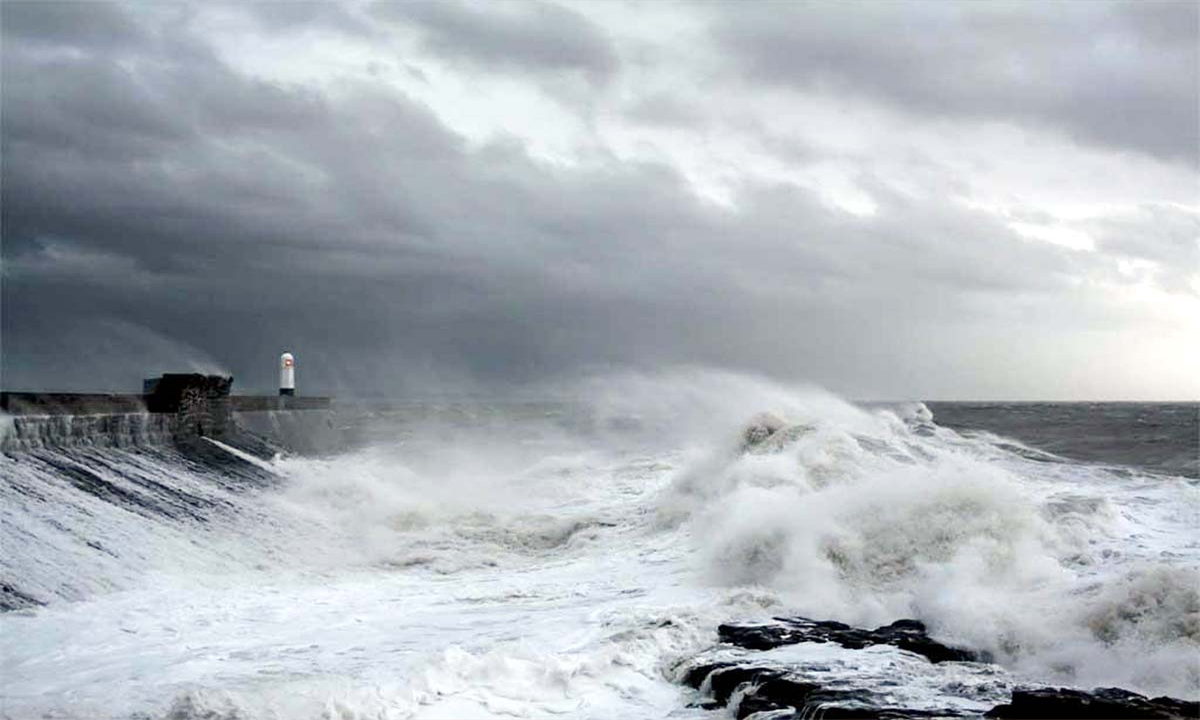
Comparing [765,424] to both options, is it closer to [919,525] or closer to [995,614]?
[919,525]

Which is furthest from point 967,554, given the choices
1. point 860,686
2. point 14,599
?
point 14,599

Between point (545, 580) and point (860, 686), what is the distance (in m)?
4.66

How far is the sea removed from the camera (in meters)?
6.18

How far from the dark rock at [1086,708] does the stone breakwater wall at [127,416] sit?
945 cm

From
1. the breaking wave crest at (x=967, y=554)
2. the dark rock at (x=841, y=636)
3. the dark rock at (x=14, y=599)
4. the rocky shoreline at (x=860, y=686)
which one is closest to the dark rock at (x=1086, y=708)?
the rocky shoreline at (x=860, y=686)

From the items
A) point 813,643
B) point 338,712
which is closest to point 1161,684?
point 813,643

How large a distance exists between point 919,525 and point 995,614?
235 centimetres

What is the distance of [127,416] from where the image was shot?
13.3 meters

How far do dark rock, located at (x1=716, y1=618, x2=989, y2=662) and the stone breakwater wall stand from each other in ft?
24.7

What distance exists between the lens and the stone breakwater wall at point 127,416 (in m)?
10.9

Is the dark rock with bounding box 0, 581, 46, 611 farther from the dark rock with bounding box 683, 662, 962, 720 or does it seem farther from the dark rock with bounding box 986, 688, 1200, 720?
the dark rock with bounding box 986, 688, 1200, 720

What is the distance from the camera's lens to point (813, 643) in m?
6.91

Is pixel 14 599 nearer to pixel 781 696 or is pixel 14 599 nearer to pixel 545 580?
pixel 545 580

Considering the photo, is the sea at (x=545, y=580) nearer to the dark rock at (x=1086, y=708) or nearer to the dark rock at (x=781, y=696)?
the dark rock at (x=781, y=696)
